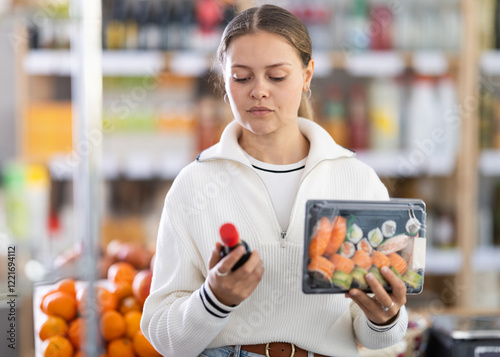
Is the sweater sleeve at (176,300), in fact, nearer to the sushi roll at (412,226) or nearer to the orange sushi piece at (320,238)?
the orange sushi piece at (320,238)

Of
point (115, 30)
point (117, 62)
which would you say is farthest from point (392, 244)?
point (115, 30)

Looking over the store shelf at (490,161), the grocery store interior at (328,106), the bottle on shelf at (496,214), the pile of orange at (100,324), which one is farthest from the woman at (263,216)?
the bottle on shelf at (496,214)

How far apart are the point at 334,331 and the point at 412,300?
1.44 metres

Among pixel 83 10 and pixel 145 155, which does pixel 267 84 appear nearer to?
pixel 83 10

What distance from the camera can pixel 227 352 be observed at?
98cm

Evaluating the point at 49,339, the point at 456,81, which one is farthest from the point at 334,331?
the point at 456,81

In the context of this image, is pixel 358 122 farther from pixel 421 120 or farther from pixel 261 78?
pixel 261 78

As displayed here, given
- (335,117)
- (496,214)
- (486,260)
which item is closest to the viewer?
(335,117)

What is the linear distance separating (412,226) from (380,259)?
0.23 ft

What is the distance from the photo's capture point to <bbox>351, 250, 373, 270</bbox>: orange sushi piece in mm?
876

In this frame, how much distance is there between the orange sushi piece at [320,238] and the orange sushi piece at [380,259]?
0.08 m

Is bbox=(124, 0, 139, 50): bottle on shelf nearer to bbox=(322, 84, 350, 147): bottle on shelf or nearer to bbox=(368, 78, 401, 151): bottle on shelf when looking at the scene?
bbox=(322, 84, 350, 147): bottle on shelf

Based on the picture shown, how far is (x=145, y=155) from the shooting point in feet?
Answer: 8.69

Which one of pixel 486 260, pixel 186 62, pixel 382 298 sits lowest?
pixel 486 260
